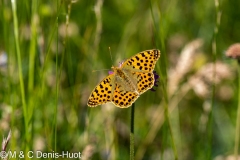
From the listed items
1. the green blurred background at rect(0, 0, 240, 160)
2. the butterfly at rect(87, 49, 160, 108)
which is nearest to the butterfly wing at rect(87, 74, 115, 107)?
the butterfly at rect(87, 49, 160, 108)

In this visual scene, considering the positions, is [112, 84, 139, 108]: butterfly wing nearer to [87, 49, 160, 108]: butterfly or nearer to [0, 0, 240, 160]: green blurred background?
[87, 49, 160, 108]: butterfly

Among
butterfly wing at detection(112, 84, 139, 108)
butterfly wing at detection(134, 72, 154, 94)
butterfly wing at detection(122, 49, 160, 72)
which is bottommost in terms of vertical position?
butterfly wing at detection(112, 84, 139, 108)

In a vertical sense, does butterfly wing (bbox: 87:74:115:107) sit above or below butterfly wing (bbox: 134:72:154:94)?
below

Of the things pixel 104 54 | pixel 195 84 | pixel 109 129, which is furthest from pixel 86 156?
pixel 104 54

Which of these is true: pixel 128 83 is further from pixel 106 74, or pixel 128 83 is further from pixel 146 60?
pixel 106 74

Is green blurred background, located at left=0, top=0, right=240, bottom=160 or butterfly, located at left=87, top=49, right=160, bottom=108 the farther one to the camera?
green blurred background, located at left=0, top=0, right=240, bottom=160

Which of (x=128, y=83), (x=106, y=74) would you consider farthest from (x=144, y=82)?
(x=106, y=74)

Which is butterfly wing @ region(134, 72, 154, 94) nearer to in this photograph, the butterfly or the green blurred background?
the butterfly
